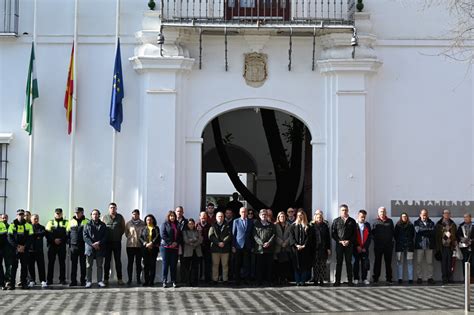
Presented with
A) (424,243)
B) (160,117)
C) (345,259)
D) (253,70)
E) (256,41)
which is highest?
(256,41)

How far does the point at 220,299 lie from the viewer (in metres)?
14.2

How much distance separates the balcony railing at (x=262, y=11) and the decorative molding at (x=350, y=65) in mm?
783

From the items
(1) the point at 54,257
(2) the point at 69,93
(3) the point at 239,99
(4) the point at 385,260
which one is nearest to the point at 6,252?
(1) the point at 54,257

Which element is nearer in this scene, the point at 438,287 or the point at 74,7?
the point at 438,287

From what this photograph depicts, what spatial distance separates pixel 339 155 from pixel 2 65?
290 inches

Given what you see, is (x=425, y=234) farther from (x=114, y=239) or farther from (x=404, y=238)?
(x=114, y=239)

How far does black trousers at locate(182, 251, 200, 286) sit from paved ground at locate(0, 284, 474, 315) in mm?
605

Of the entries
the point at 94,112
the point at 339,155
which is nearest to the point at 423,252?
the point at 339,155

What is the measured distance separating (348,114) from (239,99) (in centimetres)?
232

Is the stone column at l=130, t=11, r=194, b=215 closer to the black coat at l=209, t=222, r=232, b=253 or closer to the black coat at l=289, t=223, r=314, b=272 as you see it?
the black coat at l=209, t=222, r=232, b=253

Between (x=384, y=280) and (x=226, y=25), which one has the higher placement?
(x=226, y=25)

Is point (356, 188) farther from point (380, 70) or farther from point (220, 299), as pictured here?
point (220, 299)

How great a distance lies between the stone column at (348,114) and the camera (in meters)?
16.6

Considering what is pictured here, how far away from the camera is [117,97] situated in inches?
652
